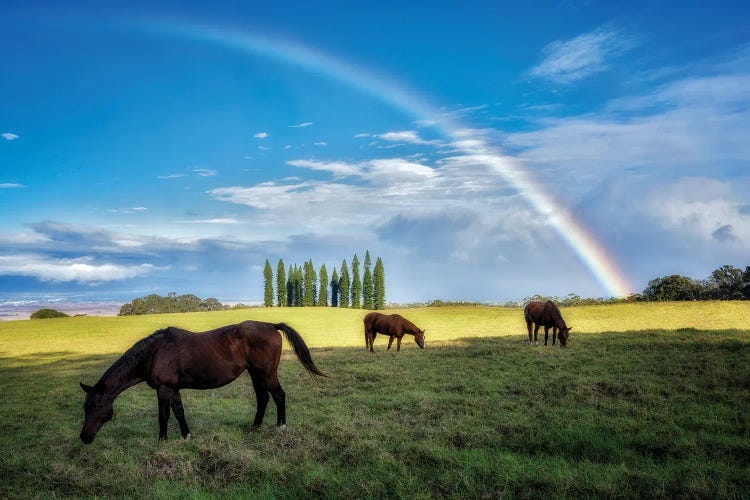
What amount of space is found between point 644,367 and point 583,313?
119ft

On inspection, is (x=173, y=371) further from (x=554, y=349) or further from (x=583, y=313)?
(x=583, y=313)

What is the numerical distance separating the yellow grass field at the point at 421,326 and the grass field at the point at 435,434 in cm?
1085

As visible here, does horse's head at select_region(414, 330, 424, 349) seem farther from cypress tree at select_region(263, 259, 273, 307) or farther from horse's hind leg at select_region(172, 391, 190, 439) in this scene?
cypress tree at select_region(263, 259, 273, 307)

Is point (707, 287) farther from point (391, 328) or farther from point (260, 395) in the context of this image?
point (260, 395)

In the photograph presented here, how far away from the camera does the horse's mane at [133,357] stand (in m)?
8.94

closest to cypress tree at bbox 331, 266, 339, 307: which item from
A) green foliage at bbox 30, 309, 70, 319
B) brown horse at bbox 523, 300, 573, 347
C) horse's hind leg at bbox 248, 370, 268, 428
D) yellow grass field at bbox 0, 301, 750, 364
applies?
yellow grass field at bbox 0, 301, 750, 364

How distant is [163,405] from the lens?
898 centimetres

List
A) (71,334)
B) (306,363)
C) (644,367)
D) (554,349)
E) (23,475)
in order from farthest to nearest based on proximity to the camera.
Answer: (71,334)
(554,349)
(644,367)
(306,363)
(23,475)

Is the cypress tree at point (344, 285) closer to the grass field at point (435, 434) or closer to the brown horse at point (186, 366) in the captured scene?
the grass field at point (435, 434)

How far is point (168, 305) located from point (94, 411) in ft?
337

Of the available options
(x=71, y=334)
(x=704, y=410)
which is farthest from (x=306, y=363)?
(x=71, y=334)

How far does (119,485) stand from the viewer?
683 cm

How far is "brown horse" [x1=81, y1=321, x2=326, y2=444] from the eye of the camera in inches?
350

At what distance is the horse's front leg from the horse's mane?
27.3 inches
